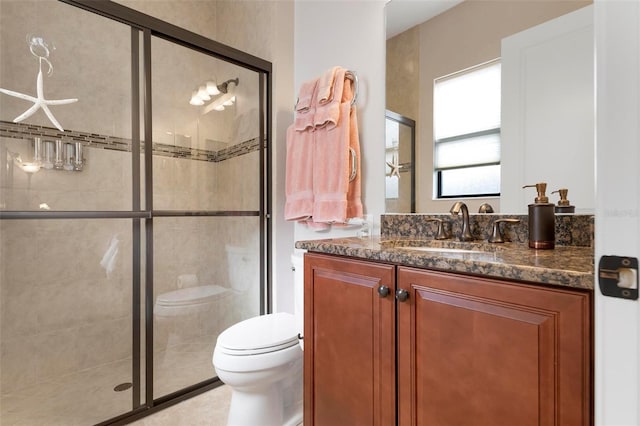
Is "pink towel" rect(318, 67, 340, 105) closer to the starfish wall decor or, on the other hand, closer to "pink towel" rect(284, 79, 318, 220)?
"pink towel" rect(284, 79, 318, 220)

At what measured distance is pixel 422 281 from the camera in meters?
0.82

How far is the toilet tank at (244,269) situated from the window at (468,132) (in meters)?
1.32

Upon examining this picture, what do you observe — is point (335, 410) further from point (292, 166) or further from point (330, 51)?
point (330, 51)

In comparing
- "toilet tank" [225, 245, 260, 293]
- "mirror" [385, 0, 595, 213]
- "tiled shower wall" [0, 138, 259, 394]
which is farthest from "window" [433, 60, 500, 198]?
"tiled shower wall" [0, 138, 259, 394]

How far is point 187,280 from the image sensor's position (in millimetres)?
2061

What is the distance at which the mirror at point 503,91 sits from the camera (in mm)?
1092

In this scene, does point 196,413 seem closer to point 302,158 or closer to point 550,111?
point 302,158

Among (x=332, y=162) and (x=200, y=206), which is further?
(x=200, y=206)

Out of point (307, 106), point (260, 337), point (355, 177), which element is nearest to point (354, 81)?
point (307, 106)

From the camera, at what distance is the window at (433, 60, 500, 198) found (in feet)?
4.21

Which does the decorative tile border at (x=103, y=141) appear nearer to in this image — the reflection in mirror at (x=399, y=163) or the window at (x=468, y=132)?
the reflection in mirror at (x=399, y=163)

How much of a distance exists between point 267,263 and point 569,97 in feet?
5.91

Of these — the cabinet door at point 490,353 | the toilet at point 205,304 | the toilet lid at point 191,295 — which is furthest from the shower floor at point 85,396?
the cabinet door at point 490,353

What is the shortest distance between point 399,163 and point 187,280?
1515 millimetres
